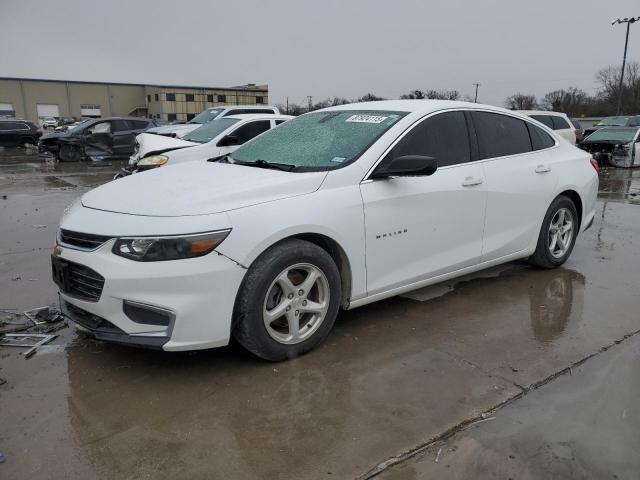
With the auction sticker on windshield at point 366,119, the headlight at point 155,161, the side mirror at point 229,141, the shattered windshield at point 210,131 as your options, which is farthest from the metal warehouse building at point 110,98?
the auction sticker on windshield at point 366,119

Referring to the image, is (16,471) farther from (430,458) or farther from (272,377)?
(430,458)

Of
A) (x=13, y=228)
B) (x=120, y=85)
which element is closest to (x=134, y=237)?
(x=13, y=228)

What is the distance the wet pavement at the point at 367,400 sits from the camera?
251 cm

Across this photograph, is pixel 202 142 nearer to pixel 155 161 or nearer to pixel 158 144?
pixel 158 144

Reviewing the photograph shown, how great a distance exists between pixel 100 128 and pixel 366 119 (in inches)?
666

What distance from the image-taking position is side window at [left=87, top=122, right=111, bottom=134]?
61.3 feet

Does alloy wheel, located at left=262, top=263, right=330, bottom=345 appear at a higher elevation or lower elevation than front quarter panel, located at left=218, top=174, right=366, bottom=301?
lower

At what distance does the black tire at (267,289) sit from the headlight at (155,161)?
557 centimetres

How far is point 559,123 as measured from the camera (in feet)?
56.5

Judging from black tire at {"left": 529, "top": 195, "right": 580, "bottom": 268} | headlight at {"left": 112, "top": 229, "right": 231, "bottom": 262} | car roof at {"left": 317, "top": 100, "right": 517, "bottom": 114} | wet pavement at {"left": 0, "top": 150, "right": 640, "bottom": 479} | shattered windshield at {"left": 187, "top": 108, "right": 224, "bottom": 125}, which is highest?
shattered windshield at {"left": 187, "top": 108, "right": 224, "bottom": 125}

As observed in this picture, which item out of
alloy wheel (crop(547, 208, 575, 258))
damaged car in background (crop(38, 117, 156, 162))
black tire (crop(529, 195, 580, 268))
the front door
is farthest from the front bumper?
damaged car in background (crop(38, 117, 156, 162))

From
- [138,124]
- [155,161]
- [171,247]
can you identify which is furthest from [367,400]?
[138,124]

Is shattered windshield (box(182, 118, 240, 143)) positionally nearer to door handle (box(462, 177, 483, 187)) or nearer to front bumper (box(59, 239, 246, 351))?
door handle (box(462, 177, 483, 187))

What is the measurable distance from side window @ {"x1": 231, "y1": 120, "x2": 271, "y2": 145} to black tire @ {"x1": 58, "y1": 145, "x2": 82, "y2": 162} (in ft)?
37.8
